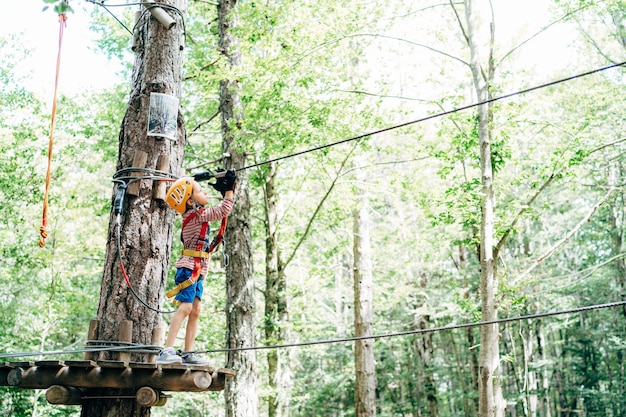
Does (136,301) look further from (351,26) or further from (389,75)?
(389,75)

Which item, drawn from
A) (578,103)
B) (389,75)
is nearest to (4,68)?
(389,75)

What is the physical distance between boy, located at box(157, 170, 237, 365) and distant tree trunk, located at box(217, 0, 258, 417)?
324 cm

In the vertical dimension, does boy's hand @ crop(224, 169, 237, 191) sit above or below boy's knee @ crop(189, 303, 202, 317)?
above

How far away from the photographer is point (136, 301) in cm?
335

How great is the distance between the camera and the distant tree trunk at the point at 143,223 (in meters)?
3.30

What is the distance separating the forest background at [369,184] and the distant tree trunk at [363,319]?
413 millimetres

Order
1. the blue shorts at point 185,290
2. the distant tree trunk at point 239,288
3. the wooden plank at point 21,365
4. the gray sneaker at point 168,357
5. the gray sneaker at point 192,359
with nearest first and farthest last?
the wooden plank at point 21,365, the gray sneaker at point 168,357, the gray sneaker at point 192,359, the blue shorts at point 185,290, the distant tree trunk at point 239,288

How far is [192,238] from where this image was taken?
3791mm

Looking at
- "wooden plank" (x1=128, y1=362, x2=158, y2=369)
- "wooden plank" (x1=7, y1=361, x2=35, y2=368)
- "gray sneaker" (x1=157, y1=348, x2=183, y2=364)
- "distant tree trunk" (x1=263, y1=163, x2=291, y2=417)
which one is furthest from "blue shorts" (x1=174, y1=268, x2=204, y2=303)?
"distant tree trunk" (x1=263, y1=163, x2=291, y2=417)

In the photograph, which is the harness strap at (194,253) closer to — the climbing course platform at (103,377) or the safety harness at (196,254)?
the safety harness at (196,254)

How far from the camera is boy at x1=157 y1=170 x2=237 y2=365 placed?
11.5 ft

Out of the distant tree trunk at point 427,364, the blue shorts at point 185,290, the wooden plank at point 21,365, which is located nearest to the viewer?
the wooden plank at point 21,365

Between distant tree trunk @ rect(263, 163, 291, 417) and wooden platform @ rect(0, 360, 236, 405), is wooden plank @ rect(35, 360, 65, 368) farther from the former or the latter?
distant tree trunk @ rect(263, 163, 291, 417)

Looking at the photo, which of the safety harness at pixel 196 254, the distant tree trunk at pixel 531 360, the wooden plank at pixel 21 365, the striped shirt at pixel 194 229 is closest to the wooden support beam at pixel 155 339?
the safety harness at pixel 196 254
